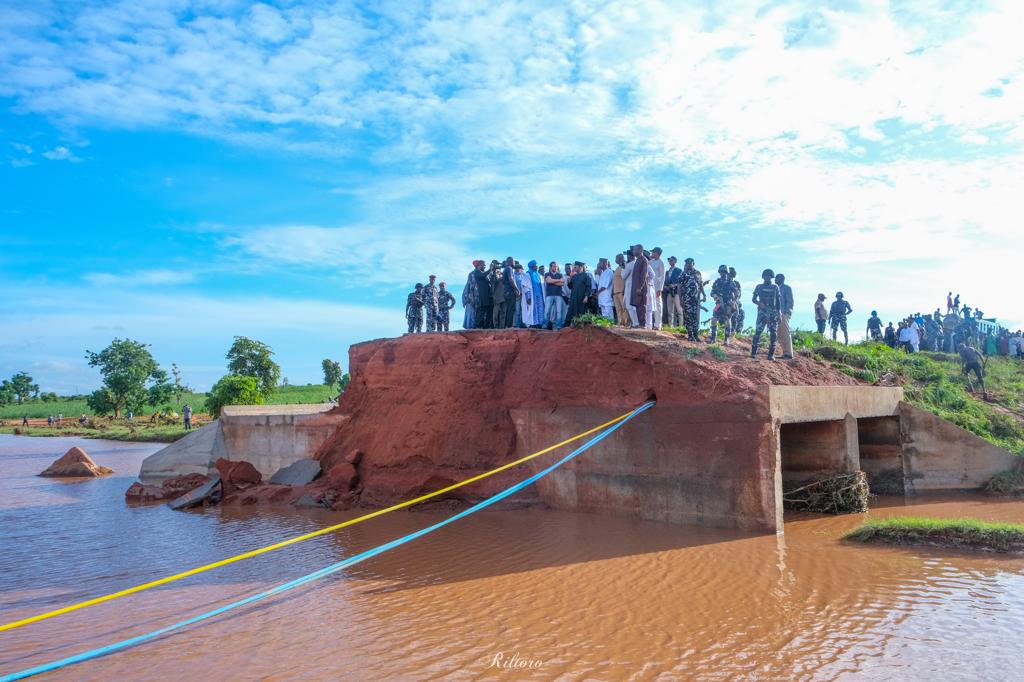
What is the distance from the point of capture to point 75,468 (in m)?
22.0

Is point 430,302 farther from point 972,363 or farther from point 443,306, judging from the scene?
point 972,363

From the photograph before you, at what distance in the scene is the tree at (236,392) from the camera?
100ft

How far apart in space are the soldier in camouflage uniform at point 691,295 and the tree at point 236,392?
77.0 feet

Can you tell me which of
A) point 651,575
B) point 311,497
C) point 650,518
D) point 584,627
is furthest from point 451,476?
point 584,627

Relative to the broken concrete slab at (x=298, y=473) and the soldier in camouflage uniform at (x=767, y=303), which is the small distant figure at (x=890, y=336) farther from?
the broken concrete slab at (x=298, y=473)

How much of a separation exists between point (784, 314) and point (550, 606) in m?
7.73

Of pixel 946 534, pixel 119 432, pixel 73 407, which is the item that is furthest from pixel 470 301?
pixel 73 407

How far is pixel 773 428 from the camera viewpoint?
30.7 ft

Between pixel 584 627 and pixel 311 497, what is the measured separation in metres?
8.94

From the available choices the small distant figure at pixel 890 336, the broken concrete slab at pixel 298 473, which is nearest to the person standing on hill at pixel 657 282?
the broken concrete slab at pixel 298 473

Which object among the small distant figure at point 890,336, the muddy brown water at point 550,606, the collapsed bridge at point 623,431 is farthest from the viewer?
the small distant figure at point 890,336

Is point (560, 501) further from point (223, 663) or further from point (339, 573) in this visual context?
point (223, 663)

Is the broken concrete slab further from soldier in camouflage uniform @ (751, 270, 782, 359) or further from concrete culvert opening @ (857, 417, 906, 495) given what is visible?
concrete culvert opening @ (857, 417, 906, 495)

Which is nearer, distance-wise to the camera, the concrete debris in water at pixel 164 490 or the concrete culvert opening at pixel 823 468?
the concrete culvert opening at pixel 823 468
